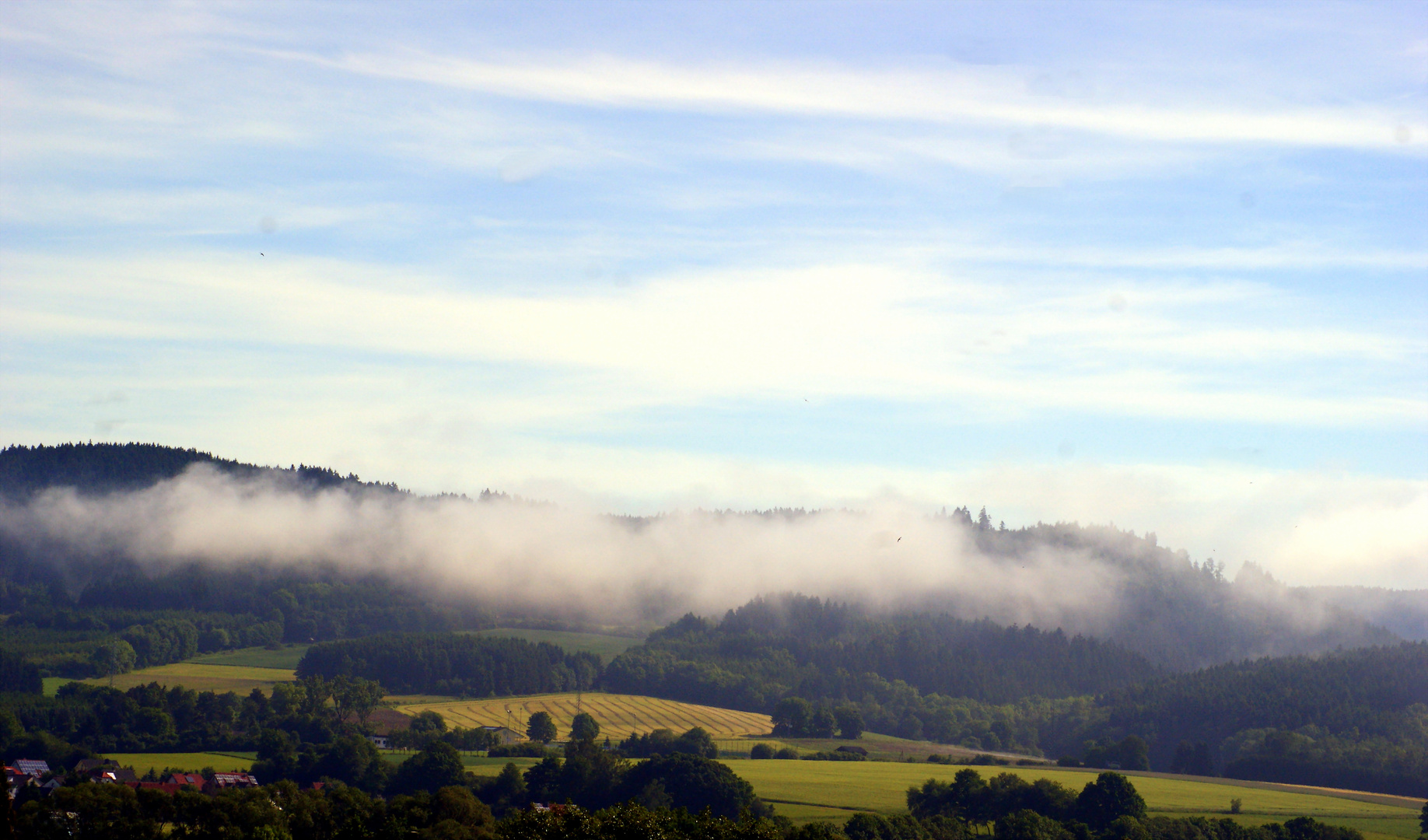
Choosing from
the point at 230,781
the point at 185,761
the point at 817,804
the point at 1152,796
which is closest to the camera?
the point at 817,804

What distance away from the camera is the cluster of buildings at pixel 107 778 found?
159375 millimetres

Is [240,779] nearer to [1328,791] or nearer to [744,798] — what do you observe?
[744,798]

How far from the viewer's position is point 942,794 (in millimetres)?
157875

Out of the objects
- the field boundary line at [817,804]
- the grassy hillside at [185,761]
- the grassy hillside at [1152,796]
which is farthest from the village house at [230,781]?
the grassy hillside at [1152,796]

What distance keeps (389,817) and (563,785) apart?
54.3 metres

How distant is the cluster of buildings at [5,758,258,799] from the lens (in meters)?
159

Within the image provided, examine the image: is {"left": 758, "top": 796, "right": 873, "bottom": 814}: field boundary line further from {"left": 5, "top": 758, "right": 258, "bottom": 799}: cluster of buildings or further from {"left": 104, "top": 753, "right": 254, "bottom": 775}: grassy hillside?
{"left": 104, "top": 753, "right": 254, "bottom": 775}: grassy hillside

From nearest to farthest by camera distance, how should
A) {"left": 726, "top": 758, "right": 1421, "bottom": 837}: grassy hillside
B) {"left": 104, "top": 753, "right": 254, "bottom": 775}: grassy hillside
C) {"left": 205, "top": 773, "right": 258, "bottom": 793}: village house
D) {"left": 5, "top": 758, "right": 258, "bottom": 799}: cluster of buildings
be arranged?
{"left": 726, "top": 758, "right": 1421, "bottom": 837}: grassy hillside
{"left": 5, "top": 758, "right": 258, "bottom": 799}: cluster of buildings
{"left": 205, "top": 773, "right": 258, "bottom": 793}: village house
{"left": 104, "top": 753, "right": 254, "bottom": 775}: grassy hillside

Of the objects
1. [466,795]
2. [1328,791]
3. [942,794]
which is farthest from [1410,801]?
[466,795]

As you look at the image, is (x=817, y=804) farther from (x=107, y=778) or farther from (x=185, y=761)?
(x=185, y=761)

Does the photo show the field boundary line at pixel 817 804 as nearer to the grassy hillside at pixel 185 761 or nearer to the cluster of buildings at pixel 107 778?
the cluster of buildings at pixel 107 778

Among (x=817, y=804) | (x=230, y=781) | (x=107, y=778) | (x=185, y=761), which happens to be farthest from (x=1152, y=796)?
(x=185, y=761)

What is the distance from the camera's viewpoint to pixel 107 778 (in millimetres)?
160750

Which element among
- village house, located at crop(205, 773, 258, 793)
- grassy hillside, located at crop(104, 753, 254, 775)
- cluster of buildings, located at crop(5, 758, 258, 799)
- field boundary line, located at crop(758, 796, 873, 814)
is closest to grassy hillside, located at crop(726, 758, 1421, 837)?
field boundary line, located at crop(758, 796, 873, 814)
